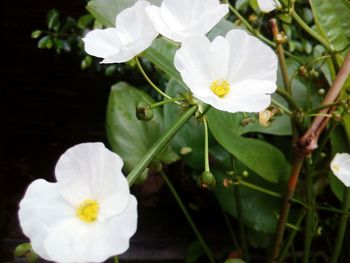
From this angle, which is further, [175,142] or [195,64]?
[175,142]

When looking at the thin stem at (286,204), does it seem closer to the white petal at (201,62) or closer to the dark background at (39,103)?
the white petal at (201,62)

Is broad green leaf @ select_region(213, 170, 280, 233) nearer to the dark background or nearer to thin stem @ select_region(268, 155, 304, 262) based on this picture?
thin stem @ select_region(268, 155, 304, 262)

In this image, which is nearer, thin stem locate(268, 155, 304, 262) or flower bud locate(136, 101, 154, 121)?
flower bud locate(136, 101, 154, 121)

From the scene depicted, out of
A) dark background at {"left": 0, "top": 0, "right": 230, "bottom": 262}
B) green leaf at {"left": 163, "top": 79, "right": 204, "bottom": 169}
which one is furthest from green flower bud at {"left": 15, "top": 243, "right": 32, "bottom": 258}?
dark background at {"left": 0, "top": 0, "right": 230, "bottom": 262}

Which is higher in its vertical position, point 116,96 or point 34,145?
point 116,96

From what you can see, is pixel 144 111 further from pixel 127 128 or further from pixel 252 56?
pixel 127 128

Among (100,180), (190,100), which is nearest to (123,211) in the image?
(100,180)

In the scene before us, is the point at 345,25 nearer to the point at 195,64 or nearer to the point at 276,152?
the point at 276,152
